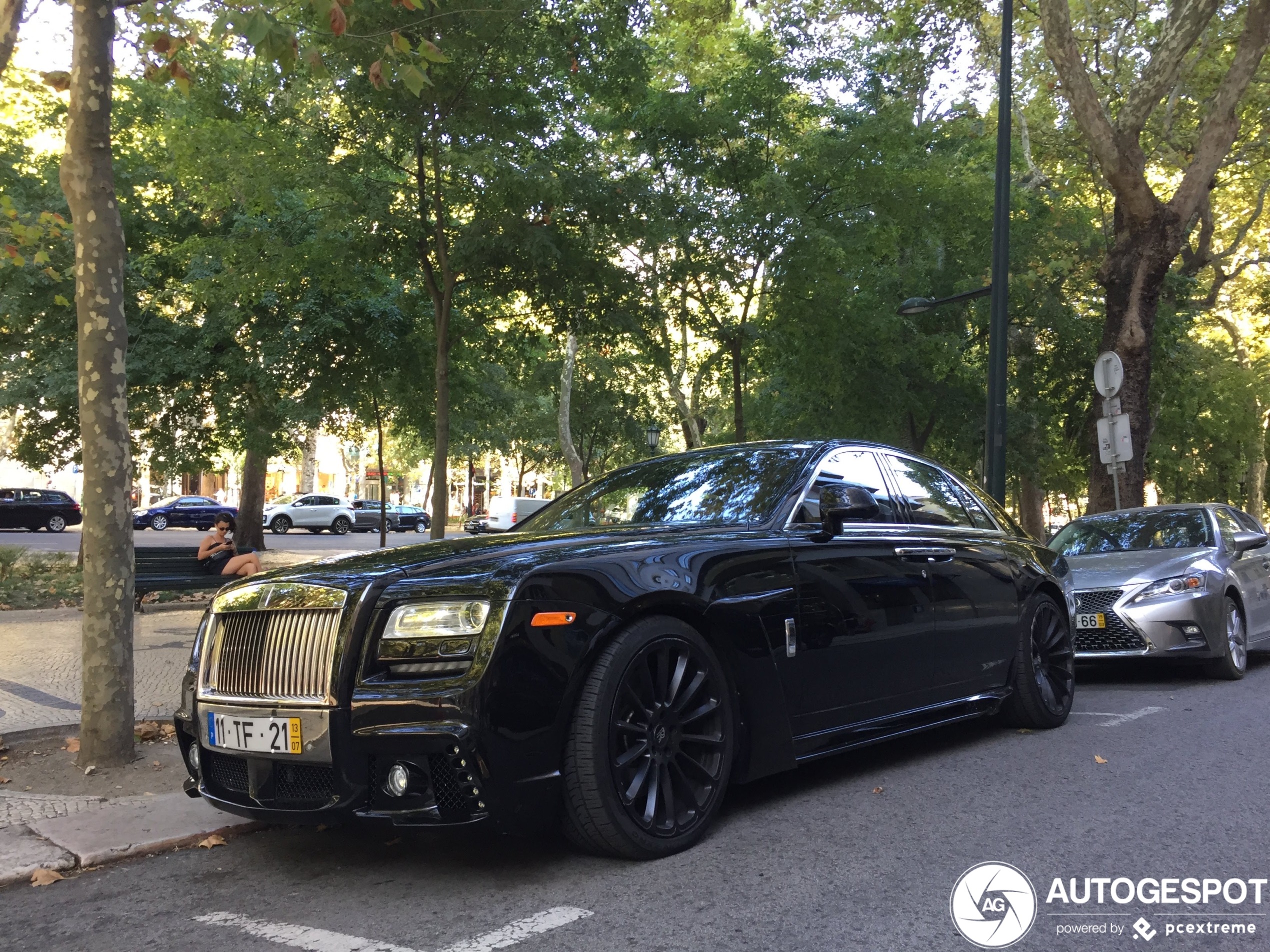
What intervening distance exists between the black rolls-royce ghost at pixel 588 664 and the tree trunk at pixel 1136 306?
12471 mm

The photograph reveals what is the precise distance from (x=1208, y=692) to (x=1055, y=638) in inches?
97.1

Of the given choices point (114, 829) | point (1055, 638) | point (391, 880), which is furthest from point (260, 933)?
point (1055, 638)

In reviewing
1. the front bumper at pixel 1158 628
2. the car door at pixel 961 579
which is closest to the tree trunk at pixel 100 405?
the car door at pixel 961 579

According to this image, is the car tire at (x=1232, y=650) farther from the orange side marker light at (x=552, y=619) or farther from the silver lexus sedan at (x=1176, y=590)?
the orange side marker light at (x=552, y=619)

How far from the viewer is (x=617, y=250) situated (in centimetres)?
1243

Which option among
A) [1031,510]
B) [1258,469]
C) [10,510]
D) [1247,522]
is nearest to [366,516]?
[10,510]

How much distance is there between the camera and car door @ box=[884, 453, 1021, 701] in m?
5.52

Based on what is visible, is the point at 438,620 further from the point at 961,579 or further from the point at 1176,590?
the point at 1176,590

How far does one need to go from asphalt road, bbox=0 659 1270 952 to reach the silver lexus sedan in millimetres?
3414

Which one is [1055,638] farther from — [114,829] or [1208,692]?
[114,829]

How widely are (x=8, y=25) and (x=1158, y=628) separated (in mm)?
9490

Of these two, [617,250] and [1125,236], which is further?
[1125,236]

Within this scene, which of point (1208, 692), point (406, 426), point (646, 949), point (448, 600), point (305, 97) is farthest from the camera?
point (406, 426)

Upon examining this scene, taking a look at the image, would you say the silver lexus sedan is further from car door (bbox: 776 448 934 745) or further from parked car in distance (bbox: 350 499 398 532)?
parked car in distance (bbox: 350 499 398 532)
